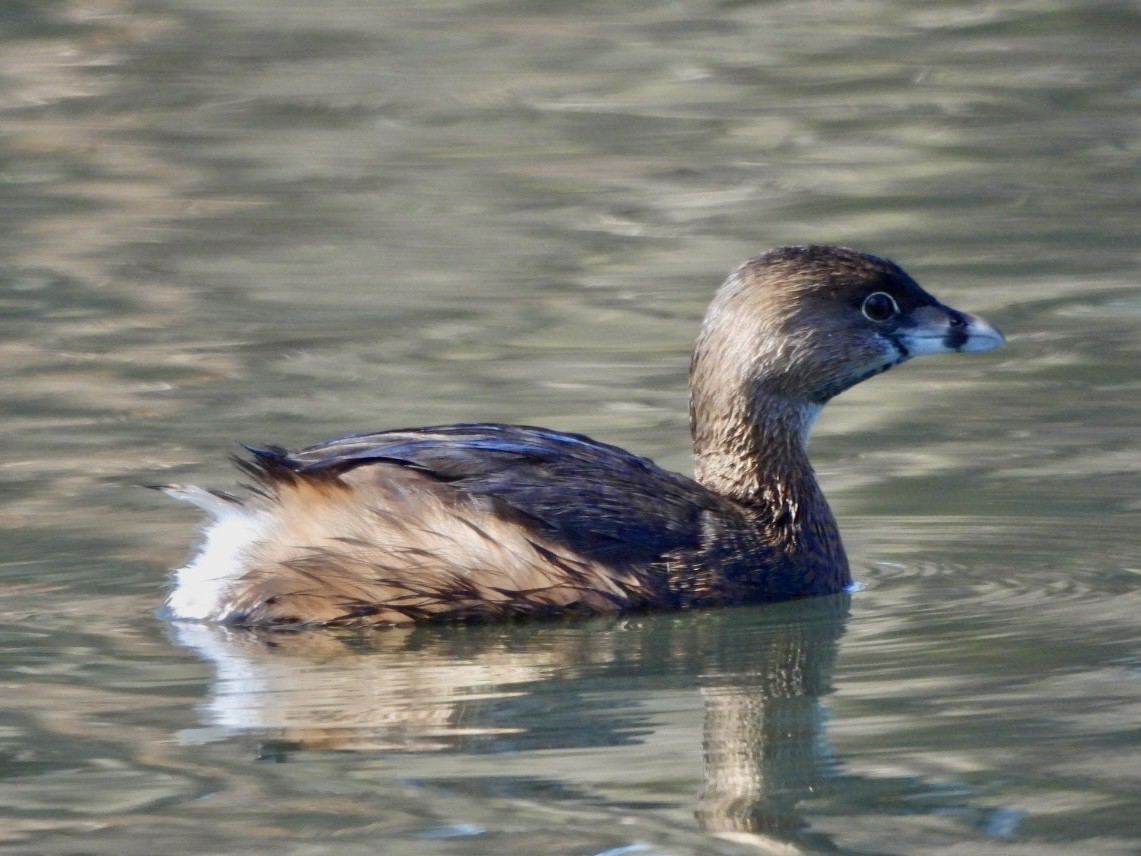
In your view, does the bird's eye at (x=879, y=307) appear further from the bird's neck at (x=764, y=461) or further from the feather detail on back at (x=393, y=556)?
the feather detail on back at (x=393, y=556)

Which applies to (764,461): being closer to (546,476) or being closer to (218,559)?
(546,476)

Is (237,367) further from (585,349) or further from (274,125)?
(274,125)

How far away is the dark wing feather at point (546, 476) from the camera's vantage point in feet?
19.8

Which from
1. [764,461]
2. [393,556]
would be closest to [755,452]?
[764,461]

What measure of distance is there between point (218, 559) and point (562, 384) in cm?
296

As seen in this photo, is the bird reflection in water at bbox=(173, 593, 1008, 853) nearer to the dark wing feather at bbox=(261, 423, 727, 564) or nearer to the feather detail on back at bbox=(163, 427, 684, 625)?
the feather detail on back at bbox=(163, 427, 684, 625)

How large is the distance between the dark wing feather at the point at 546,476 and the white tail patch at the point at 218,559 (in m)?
0.21

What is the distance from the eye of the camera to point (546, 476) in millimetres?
6125

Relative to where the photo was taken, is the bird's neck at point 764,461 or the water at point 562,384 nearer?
the water at point 562,384

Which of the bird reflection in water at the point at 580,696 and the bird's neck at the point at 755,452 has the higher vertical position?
the bird's neck at the point at 755,452

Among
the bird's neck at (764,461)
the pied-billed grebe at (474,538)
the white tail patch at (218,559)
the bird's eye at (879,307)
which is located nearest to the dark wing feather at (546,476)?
the pied-billed grebe at (474,538)

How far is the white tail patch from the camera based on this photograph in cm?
611

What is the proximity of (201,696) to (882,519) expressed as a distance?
2.63 metres

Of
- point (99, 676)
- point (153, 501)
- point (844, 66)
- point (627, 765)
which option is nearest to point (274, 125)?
point (844, 66)
